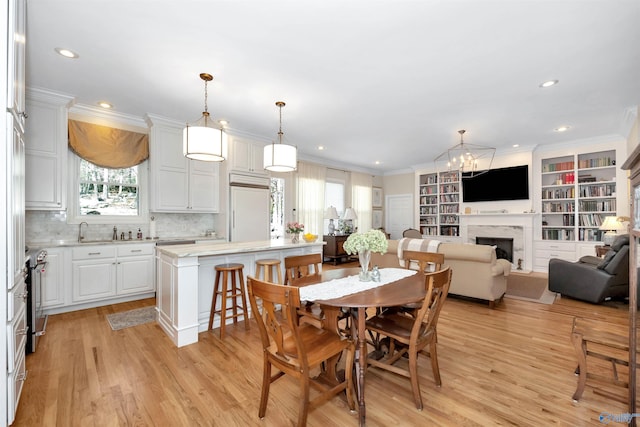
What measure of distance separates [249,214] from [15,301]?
3647mm

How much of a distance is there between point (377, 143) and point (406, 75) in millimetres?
2965

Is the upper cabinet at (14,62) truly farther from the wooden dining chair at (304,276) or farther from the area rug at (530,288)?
the area rug at (530,288)

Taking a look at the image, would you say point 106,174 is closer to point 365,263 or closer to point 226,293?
point 226,293

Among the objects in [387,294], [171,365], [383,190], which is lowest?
[171,365]

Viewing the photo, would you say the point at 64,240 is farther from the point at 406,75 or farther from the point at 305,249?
the point at 406,75

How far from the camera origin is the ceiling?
2.22 meters

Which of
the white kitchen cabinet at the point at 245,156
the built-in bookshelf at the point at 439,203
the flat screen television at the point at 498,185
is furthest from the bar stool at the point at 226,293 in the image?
the built-in bookshelf at the point at 439,203

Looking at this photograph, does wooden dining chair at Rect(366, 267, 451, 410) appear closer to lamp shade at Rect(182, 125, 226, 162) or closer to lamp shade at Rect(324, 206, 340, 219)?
lamp shade at Rect(182, 125, 226, 162)

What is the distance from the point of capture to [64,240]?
3967 millimetres

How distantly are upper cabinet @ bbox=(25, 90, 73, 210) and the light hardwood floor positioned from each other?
5.26 ft

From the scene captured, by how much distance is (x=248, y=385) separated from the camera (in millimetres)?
2146

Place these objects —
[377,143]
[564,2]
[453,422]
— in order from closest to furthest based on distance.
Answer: [453,422], [564,2], [377,143]

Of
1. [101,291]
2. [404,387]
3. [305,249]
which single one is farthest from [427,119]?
[101,291]

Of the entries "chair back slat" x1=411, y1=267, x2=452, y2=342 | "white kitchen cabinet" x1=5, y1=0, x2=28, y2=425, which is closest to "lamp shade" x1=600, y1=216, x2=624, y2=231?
"chair back slat" x1=411, y1=267, x2=452, y2=342
